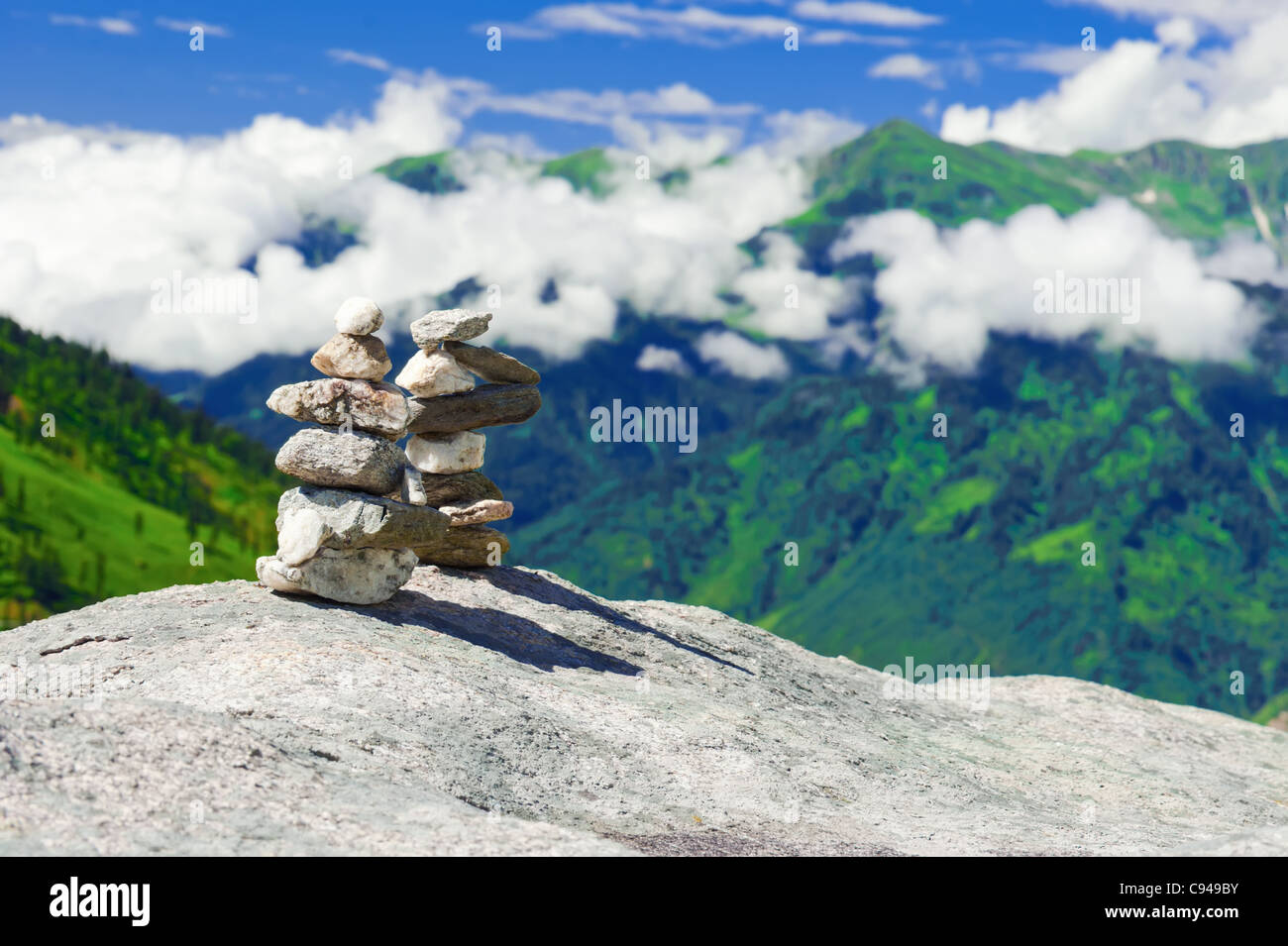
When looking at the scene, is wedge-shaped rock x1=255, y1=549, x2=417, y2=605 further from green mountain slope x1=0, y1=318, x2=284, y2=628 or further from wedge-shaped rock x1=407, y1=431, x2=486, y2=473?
green mountain slope x1=0, y1=318, x2=284, y2=628

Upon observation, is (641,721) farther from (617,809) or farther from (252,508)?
(252,508)

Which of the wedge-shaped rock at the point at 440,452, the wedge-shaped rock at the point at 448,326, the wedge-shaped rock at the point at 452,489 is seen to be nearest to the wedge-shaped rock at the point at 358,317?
the wedge-shaped rock at the point at 448,326

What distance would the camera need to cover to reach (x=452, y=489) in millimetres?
35750

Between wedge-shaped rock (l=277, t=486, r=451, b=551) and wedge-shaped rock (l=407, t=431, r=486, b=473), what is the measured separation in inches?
202

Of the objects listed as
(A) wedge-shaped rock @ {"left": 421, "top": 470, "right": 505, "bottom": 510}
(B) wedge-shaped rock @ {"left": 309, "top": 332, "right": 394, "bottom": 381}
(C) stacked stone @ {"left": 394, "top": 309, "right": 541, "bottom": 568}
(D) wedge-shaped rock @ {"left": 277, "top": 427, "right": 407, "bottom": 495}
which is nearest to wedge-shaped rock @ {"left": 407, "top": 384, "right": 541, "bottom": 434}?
(C) stacked stone @ {"left": 394, "top": 309, "right": 541, "bottom": 568}

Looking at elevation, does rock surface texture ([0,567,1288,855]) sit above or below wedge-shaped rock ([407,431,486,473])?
below

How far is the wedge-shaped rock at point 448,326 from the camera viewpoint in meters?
34.8

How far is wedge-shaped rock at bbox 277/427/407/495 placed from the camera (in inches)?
1173

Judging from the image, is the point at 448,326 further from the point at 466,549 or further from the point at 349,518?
the point at 349,518

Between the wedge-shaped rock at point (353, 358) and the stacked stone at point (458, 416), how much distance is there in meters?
3.28

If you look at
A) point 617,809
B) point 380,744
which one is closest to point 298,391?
point 380,744

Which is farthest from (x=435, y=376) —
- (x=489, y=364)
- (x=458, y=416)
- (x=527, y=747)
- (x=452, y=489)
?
(x=527, y=747)

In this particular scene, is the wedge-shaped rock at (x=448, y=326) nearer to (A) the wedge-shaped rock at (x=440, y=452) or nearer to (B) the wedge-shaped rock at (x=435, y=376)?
(B) the wedge-shaped rock at (x=435, y=376)

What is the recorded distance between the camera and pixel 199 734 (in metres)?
20.0
